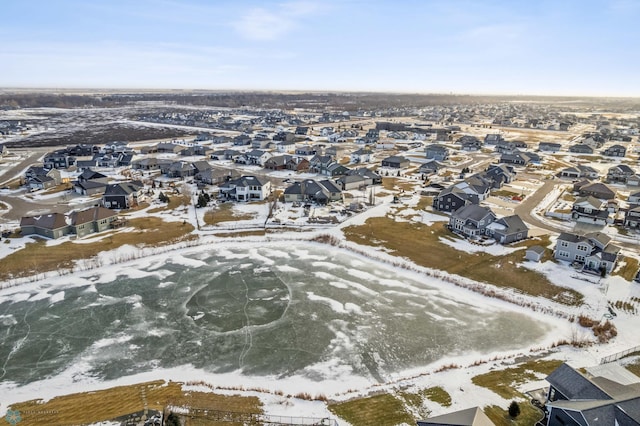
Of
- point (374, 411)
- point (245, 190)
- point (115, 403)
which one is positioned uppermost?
point (245, 190)

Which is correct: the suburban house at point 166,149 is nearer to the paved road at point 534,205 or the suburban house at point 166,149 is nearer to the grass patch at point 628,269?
the paved road at point 534,205

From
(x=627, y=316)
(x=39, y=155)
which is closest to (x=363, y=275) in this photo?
(x=627, y=316)

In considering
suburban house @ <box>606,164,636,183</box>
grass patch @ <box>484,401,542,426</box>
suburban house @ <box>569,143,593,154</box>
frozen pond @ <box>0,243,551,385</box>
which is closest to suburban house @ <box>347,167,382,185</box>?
frozen pond @ <box>0,243,551,385</box>

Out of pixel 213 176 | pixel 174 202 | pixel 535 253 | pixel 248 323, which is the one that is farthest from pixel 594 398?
pixel 213 176

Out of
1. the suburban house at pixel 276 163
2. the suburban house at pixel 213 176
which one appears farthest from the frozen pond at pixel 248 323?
the suburban house at pixel 276 163

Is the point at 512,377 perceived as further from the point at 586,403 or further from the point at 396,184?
the point at 396,184

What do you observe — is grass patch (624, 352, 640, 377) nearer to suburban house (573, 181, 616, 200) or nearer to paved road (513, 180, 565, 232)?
paved road (513, 180, 565, 232)
